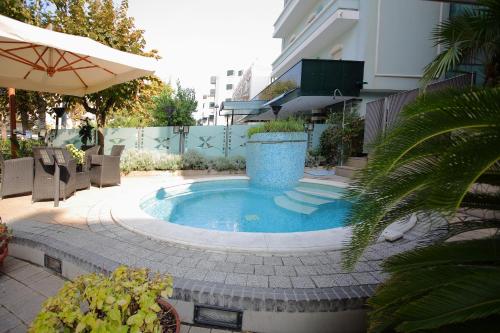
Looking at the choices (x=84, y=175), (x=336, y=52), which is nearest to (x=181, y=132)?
(x=84, y=175)

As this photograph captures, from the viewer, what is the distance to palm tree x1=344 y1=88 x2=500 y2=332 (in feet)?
3.97

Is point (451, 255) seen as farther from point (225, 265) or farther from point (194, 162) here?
point (194, 162)

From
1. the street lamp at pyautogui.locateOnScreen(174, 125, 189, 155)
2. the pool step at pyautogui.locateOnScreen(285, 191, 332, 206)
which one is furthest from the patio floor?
the street lamp at pyautogui.locateOnScreen(174, 125, 189, 155)

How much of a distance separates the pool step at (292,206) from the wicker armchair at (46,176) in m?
4.62

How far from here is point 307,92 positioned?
12375mm

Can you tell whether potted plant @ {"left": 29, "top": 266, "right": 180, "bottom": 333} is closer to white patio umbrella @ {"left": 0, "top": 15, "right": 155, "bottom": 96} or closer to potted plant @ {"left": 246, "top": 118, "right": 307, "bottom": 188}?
white patio umbrella @ {"left": 0, "top": 15, "right": 155, "bottom": 96}

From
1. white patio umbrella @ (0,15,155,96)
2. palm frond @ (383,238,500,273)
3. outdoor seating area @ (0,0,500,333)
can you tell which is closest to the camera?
outdoor seating area @ (0,0,500,333)

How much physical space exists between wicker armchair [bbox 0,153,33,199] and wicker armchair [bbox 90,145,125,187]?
53.6 inches

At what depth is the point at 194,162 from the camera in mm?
10391

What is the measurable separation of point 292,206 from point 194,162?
4.94 meters

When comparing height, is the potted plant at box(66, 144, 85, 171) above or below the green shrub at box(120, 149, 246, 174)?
above

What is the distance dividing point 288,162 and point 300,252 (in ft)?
16.0

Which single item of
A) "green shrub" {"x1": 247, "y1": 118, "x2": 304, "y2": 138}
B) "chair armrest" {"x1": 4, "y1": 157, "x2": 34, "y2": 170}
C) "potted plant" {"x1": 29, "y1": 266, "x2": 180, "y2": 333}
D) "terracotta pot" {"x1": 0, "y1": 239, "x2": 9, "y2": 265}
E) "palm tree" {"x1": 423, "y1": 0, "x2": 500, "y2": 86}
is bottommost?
"terracotta pot" {"x1": 0, "y1": 239, "x2": 9, "y2": 265}

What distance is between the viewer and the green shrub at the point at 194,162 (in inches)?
406
